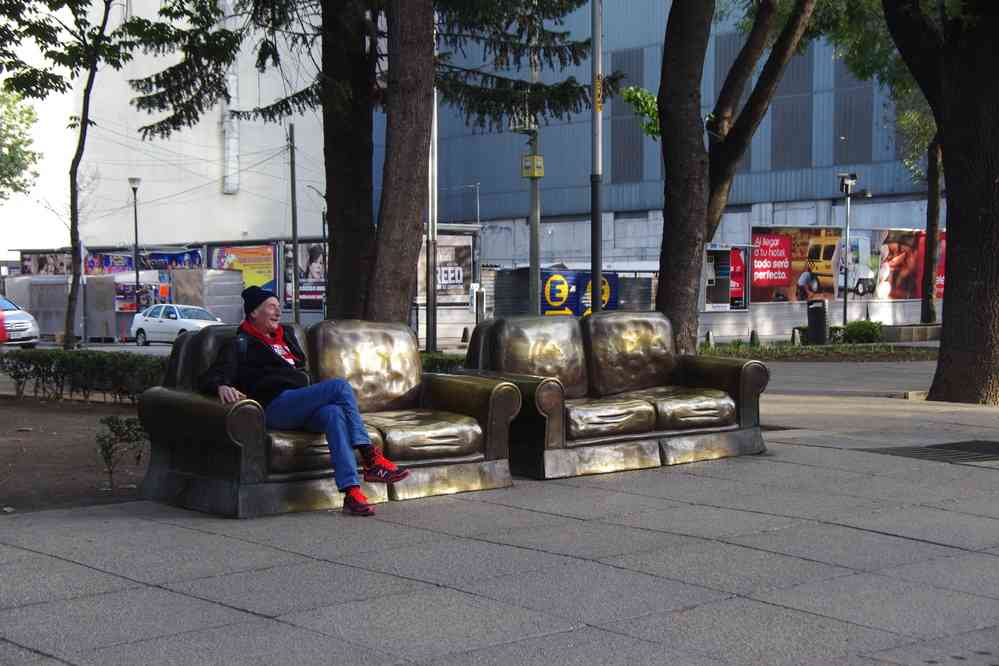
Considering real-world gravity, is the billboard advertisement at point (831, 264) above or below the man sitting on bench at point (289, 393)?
above

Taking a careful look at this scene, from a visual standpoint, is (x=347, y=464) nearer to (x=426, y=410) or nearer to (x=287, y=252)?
(x=426, y=410)

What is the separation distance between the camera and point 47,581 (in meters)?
6.27

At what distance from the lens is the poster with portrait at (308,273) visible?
46178 mm

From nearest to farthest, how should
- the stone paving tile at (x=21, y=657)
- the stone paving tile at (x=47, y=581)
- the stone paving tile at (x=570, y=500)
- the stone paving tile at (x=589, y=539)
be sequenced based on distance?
1. the stone paving tile at (x=21, y=657)
2. the stone paving tile at (x=47, y=581)
3. the stone paving tile at (x=589, y=539)
4. the stone paving tile at (x=570, y=500)

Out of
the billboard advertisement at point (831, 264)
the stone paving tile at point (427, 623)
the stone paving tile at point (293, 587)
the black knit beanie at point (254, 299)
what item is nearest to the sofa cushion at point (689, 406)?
the black knit beanie at point (254, 299)

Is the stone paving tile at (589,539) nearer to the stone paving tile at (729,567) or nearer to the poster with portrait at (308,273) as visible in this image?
the stone paving tile at (729,567)

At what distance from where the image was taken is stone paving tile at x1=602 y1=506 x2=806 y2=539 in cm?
773

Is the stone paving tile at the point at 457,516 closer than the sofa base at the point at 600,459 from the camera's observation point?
Yes

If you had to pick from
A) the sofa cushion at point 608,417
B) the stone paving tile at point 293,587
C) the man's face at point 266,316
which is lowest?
the stone paving tile at point 293,587

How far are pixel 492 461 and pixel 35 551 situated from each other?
10.6ft

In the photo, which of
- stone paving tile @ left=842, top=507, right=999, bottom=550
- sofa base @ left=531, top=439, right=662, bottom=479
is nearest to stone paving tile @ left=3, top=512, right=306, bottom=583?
sofa base @ left=531, top=439, right=662, bottom=479

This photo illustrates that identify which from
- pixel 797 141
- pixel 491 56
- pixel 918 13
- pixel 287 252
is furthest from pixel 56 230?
pixel 918 13

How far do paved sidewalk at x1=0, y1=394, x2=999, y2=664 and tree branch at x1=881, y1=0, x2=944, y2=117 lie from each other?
26.8 ft

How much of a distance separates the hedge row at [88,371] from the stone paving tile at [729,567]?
9704 millimetres
